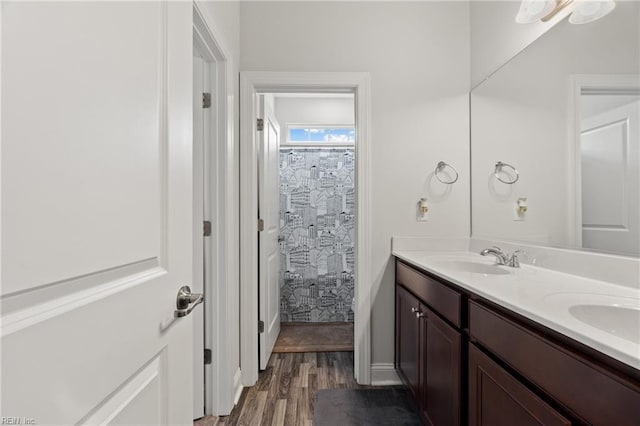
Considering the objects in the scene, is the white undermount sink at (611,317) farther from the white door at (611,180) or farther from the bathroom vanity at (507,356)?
the white door at (611,180)

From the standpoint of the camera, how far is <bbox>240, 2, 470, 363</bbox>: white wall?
6.79ft

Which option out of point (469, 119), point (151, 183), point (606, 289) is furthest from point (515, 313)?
point (469, 119)

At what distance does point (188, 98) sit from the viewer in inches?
33.4

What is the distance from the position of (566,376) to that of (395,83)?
6.19ft

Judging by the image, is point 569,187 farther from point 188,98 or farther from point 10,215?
point 10,215

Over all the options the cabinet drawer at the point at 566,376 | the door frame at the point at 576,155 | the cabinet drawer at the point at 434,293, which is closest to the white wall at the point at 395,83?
the cabinet drawer at the point at 434,293

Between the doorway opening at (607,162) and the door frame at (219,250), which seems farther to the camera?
the door frame at (219,250)

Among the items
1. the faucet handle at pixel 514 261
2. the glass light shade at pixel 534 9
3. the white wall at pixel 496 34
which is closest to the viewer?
the glass light shade at pixel 534 9

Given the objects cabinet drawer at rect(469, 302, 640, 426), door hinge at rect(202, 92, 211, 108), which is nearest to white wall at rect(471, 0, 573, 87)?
cabinet drawer at rect(469, 302, 640, 426)

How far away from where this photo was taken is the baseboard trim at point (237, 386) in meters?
1.81

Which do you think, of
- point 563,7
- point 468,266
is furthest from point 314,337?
point 563,7

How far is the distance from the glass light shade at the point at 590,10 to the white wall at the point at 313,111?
2452mm

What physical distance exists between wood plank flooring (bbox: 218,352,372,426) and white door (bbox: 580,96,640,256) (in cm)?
157

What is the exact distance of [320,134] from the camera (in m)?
3.66
